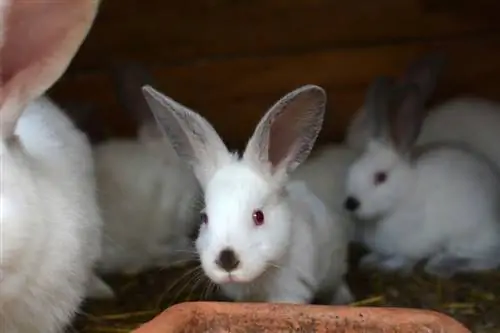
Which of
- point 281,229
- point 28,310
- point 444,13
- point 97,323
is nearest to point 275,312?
point 281,229

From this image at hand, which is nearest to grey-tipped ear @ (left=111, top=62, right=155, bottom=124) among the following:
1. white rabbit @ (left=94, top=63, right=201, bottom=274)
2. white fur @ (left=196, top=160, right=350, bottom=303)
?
white rabbit @ (left=94, top=63, right=201, bottom=274)

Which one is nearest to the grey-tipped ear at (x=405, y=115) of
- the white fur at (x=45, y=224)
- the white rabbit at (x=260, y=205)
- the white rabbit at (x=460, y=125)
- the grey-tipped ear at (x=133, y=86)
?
the white rabbit at (x=460, y=125)

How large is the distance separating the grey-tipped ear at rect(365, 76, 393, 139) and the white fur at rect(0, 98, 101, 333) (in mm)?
698

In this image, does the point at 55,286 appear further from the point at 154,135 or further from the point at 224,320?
the point at 154,135

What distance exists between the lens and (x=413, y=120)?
227cm

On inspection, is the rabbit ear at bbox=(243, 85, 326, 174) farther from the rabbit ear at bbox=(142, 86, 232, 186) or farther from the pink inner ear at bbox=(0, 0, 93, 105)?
the pink inner ear at bbox=(0, 0, 93, 105)

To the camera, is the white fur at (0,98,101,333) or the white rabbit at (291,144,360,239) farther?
the white rabbit at (291,144,360,239)

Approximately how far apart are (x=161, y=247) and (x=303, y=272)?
0.52 m

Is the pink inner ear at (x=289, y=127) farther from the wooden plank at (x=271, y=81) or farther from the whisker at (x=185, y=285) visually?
the wooden plank at (x=271, y=81)

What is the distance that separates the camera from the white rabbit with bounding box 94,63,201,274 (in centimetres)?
229

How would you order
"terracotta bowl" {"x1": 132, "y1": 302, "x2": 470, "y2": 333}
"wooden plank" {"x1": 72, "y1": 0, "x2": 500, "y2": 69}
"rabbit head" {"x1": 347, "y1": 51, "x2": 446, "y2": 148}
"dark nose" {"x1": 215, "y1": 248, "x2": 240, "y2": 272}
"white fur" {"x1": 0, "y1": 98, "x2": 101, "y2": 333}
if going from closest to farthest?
"white fur" {"x1": 0, "y1": 98, "x2": 101, "y2": 333} → "terracotta bowl" {"x1": 132, "y1": 302, "x2": 470, "y2": 333} → "dark nose" {"x1": 215, "y1": 248, "x2": 240, "y2": 272} → "rabbit head" {"x1": 347, "y1": 51, "x2": 446, "y2": 148} → "wooden plank" {"x1": 72, "y1": 0, "x2": 500, "y2": 69}

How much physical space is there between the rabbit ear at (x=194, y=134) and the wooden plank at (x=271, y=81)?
2.47 ft

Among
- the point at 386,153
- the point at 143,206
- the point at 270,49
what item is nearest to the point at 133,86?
the point at 143,206

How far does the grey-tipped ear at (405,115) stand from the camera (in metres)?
2.25
